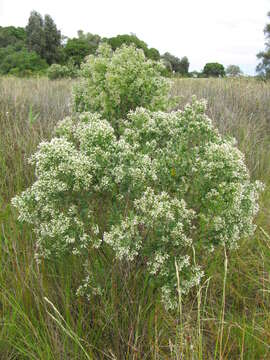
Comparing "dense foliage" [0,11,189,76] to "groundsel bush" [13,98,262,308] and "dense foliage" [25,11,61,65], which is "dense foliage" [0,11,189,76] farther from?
"groundsel bush" [13,98,262,308]

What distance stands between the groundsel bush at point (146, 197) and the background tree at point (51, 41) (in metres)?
41.2

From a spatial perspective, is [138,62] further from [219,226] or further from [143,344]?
[143,344]

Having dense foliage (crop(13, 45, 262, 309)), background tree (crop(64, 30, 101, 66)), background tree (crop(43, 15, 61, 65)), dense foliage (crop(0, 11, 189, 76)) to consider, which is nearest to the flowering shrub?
dense foliage (crop(13, 45, 262, 309))

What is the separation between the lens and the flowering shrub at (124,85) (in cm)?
403

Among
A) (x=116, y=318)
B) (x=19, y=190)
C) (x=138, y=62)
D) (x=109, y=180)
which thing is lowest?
(x=116, y=318)

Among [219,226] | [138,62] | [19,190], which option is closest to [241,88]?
[138,62]

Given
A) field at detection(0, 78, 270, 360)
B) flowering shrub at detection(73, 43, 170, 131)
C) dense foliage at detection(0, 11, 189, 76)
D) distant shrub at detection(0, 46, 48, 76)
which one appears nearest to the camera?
field at detection(0, 78, 270, 360)

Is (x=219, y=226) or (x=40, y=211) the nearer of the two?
(x=219, y=226)

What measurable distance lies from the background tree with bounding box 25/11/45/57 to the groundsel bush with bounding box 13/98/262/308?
41.6 m

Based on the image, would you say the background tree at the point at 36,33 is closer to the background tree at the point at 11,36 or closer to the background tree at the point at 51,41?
the background tree at the point at 51,41

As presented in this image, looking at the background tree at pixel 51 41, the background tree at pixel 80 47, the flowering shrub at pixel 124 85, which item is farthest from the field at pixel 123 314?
the background tree at pixel 51 41

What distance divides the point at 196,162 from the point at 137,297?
3.39 ft

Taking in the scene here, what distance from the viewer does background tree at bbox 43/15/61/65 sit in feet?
137

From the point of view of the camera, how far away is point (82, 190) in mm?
2779
